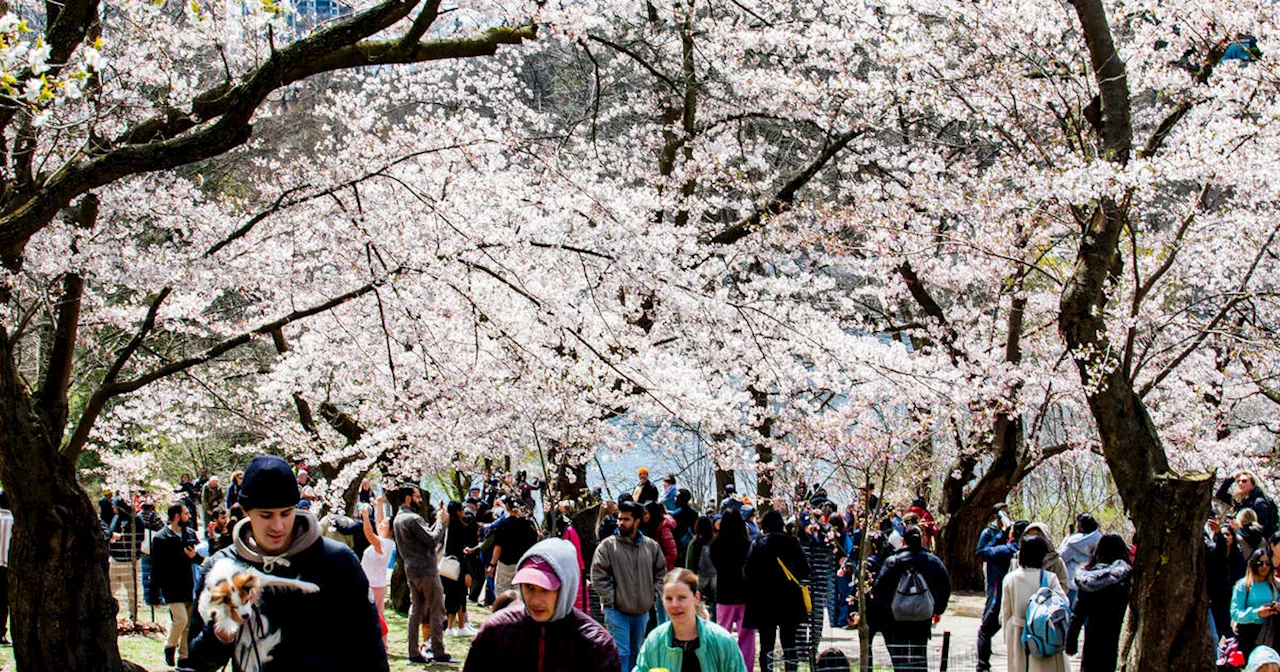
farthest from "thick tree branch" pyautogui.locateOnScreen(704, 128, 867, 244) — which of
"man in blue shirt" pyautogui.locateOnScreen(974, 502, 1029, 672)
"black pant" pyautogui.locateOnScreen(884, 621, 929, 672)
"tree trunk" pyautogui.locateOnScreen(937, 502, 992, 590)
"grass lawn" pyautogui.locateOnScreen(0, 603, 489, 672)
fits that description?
"black pant" pyautogui.locateOnScreen(884, 621, 929, 672)

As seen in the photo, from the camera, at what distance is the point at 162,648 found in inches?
460

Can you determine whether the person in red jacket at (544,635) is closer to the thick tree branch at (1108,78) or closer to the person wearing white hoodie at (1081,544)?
the thick tree branch at (1108,78)

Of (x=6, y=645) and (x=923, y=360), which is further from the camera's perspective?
(x=923, y=360)

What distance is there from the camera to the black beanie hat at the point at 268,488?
3.60m

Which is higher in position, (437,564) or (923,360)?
(923,360)

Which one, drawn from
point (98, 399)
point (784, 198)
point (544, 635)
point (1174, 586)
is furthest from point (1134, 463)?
point (784, 198)

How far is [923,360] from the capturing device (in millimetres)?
11828

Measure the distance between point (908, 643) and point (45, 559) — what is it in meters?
5.81

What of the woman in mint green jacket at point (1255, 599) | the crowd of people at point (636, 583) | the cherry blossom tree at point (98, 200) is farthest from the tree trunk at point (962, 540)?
the cherry blossom tree at point (98, 200)

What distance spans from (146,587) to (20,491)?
8.29 m

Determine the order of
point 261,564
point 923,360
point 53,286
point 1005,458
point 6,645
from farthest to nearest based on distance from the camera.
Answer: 1. point 1005,458
2. point 923,360
3. point 6,645
4. point 53,286
5. point 261,564

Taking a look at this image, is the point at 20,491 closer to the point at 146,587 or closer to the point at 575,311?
the point at 575,311

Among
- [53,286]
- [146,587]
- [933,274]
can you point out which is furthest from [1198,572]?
[146,587]

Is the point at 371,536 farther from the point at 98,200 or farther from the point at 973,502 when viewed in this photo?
the point at 973,502
